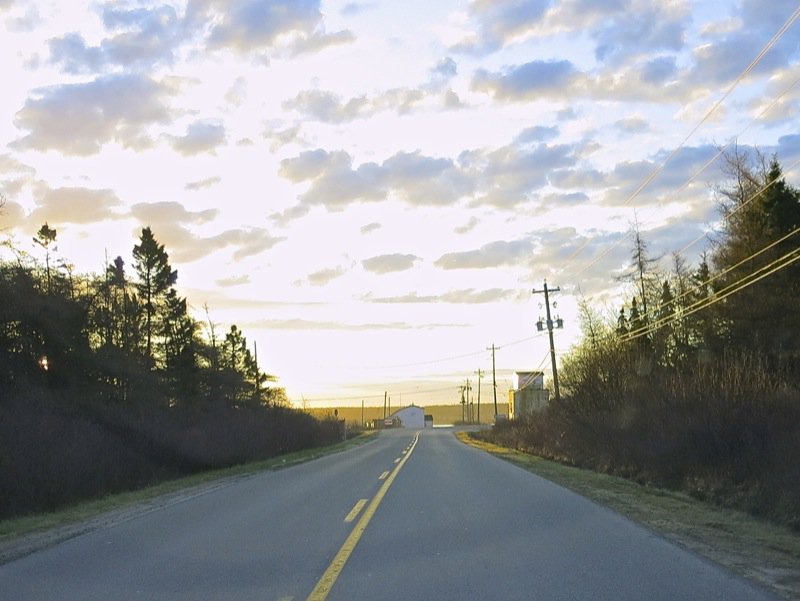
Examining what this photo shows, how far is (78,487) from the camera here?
24047 millimetres

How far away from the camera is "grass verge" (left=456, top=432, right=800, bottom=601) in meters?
9.45

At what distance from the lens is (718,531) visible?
13016 millimetres

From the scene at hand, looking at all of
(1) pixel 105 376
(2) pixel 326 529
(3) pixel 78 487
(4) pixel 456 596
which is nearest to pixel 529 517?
(2) pixel 326 529

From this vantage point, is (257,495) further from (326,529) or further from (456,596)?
(456,596)

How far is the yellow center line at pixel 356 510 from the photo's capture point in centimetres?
1477

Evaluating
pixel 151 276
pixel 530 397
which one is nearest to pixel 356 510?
pixel 151 276

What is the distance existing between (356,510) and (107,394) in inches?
1053

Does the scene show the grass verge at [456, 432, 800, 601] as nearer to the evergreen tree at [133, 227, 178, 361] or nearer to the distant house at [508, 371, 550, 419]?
the evergreen tree at [133, 227, 178, 361]

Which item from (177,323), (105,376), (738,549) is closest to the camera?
(738,549)

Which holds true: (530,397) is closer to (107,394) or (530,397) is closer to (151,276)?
(151,276)

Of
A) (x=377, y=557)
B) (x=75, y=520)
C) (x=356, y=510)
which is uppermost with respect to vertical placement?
(x=356, y=510)

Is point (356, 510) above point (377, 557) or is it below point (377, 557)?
above

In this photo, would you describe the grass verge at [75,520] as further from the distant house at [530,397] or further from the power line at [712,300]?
the distant house at [530,397]

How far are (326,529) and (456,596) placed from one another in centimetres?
542
